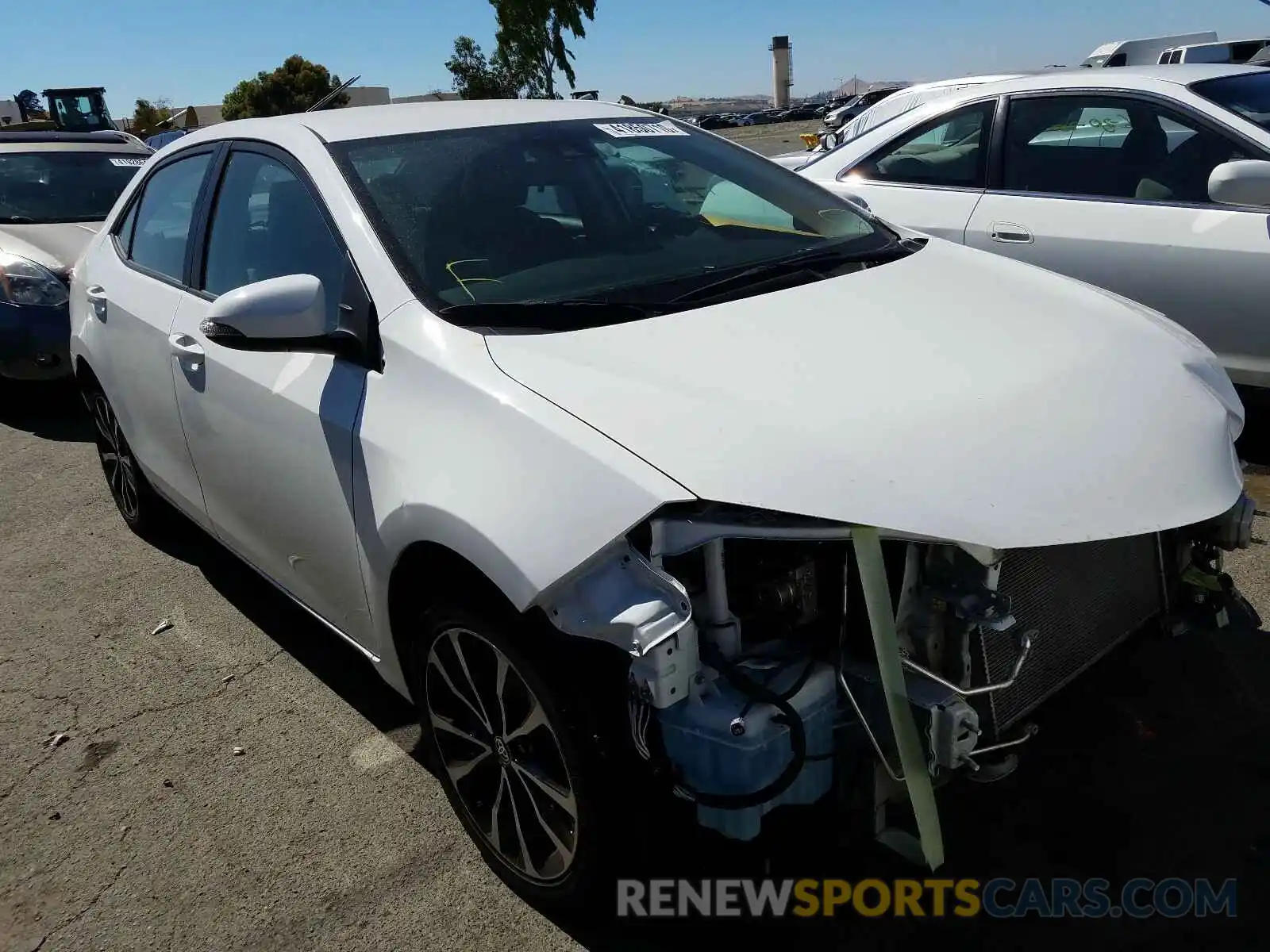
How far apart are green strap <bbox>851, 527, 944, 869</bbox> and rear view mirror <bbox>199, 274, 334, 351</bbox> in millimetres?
1377

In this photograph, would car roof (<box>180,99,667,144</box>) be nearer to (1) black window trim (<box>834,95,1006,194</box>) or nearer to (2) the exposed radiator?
(1) black window trim (<box>834,95,1006,194</box>)

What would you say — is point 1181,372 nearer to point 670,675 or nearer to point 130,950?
point 670,675

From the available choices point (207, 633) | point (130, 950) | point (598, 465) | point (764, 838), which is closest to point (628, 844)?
point (764, 838)

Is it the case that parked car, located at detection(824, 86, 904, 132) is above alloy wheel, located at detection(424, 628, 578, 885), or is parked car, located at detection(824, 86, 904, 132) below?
above

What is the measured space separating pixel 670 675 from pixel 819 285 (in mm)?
1207

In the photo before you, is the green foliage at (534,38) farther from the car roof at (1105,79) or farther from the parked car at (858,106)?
the car roof at (1105,79)

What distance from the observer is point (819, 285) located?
8.49 ft

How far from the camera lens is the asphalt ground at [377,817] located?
224 cm

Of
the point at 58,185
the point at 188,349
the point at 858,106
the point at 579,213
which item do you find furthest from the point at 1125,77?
the point at 858,106

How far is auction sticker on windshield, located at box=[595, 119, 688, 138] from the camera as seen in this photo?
3287 millimetres

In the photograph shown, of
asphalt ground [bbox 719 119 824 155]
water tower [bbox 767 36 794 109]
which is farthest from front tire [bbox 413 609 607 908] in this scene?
water tower [bbox 767 36 794 109]

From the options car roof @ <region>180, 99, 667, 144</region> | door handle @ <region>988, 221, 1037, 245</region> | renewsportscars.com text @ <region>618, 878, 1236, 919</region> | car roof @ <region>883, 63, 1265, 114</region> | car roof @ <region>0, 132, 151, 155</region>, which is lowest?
renewsportscars.com text @ <region>618, 878, 1236, 919</region>

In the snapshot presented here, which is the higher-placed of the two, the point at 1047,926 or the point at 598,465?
the point at 598,465

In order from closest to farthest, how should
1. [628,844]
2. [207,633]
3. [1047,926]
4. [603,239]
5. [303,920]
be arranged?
[628,844] → [1047,926] → [303,920] → [603,239] → [207,633]
